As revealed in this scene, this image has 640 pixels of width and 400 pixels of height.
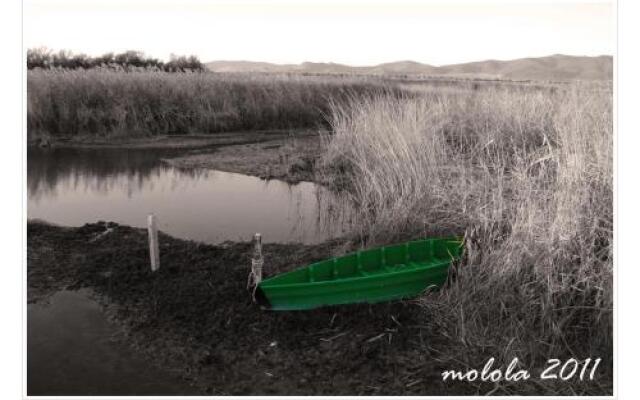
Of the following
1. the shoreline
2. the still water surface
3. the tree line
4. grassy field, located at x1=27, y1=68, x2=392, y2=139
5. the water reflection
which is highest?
the tree line

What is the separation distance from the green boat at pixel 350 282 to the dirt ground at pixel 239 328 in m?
0.10

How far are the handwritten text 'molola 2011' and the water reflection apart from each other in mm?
3031

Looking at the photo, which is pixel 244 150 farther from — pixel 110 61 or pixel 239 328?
pixel 110 61

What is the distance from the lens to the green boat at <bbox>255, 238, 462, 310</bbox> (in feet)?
14.5

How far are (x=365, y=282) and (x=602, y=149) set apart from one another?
2503 millimetres

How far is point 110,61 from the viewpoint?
25.0 meters

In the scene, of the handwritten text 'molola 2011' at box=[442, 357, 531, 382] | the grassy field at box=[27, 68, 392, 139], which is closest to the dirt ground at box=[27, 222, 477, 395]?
the handwritten text 'molola 2011' at box=[442, 357, 531, 382]

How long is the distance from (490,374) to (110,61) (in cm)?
2496

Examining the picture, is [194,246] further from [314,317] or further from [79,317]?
[314,317]

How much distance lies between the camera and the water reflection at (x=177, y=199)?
7.09 m

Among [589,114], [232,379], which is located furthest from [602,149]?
[232,379]

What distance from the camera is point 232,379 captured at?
385cm

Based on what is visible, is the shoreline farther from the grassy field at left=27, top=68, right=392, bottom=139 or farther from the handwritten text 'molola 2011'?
the handwritten text 'molola 2011'

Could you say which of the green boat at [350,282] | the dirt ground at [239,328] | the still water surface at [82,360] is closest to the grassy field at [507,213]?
the green boat at [350,282]
